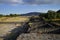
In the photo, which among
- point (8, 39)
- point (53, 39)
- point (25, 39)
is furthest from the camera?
point (8, 39)

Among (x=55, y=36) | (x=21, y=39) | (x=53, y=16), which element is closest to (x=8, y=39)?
(x=21, y=39)

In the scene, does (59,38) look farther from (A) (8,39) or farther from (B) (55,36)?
(A) (8,39)

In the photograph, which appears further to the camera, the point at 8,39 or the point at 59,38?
the point at 8,39

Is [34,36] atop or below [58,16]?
atop

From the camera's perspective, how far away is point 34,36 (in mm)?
11656

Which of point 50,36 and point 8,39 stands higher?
point 50,36

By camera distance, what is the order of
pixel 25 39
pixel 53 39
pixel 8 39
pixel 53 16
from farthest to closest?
pixel 53 16 < pixel 8 39 < pixel 25 39 < pixel 53 39

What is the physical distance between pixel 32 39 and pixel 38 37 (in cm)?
44

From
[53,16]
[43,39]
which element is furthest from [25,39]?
[53,16]

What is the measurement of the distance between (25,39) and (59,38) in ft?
6.94

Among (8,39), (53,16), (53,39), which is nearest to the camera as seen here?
(53,39)

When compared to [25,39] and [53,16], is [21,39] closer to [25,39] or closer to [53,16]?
[25,39]

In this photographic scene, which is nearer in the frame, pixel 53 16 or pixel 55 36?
pixel 55 36

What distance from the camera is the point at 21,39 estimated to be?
38.1 ft
